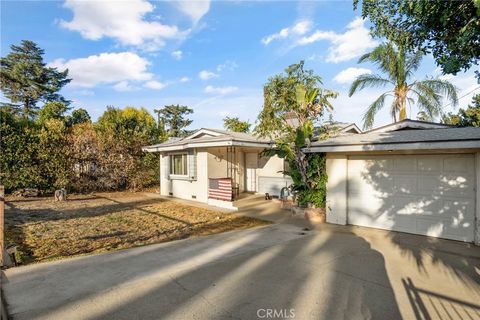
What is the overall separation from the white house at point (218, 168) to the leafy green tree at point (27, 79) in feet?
85.9

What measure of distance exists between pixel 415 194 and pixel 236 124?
19451 millimetres

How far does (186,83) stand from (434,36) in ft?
60.2

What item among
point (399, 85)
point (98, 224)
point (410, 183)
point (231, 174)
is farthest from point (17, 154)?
point (399, 85)

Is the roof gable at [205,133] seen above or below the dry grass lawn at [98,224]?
above

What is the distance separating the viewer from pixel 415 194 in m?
7.30

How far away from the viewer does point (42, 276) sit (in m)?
4.57

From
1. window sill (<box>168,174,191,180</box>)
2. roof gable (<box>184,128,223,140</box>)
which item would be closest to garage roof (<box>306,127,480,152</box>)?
roof gable (<box>184,128,223,140</box>)

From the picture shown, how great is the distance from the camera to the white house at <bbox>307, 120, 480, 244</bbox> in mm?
6520

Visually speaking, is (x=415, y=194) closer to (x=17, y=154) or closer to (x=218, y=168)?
(x=218, y=168)

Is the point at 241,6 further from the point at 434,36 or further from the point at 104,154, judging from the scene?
the point at 104,154

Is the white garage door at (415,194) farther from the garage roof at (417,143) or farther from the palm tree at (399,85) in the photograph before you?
the palm tree at (399,85)

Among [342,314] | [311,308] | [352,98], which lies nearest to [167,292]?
[311,308]

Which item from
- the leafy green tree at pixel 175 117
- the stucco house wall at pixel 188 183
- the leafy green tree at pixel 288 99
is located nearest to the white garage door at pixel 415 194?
the leafy green tree at pixel 288 99

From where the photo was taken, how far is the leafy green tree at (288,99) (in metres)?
9.84
